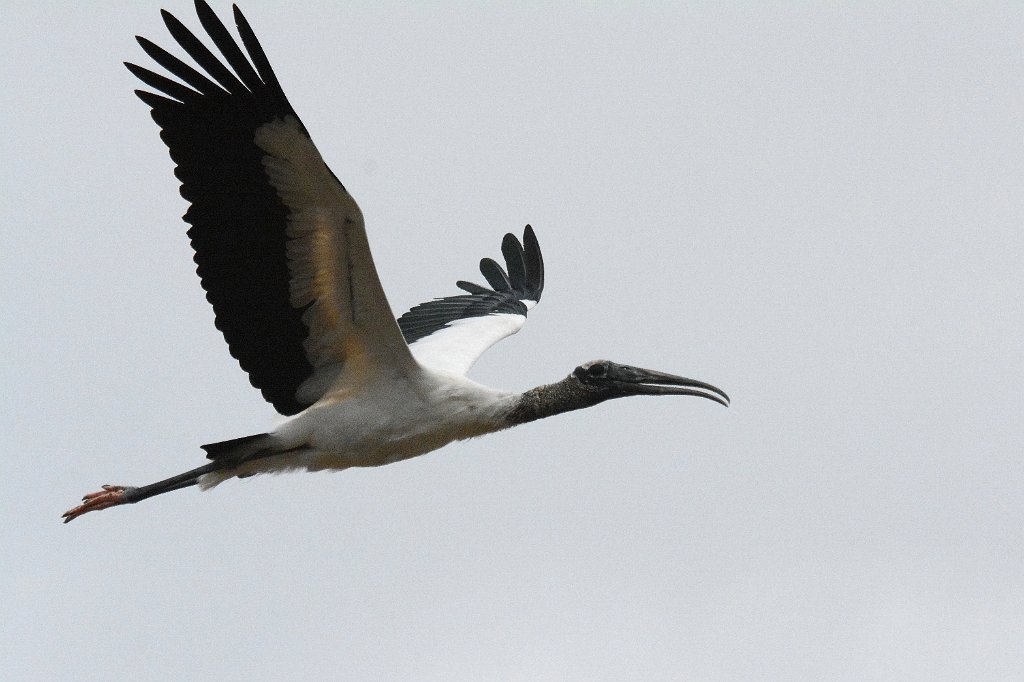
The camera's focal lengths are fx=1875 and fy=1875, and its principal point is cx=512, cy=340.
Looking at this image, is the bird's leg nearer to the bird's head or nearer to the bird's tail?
the bird's tail

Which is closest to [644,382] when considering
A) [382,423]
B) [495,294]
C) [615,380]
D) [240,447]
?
[615,380]

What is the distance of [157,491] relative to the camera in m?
11.2

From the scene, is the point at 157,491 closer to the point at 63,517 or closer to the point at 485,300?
the point at 63,517

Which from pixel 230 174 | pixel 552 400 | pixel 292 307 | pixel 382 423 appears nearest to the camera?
pixel 230 174

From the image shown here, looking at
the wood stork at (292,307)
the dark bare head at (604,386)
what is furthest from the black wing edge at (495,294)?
the dark bare head at (604,386)

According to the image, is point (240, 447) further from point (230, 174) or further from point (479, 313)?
point (479, 313)

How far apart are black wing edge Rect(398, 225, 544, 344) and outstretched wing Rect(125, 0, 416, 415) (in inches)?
103

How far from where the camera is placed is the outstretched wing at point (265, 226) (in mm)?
9945

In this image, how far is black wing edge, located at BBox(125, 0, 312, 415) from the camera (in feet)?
32.4

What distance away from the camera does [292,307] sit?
10.8m

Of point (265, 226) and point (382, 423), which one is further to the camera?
point (382, 423)

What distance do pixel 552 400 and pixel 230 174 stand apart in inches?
98.7

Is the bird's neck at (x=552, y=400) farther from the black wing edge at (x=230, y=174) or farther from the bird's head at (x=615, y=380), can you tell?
the black wing edge at (x=230, y=174)

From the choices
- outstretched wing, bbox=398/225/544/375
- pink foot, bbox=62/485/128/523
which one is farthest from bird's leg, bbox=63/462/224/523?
outstretched wing, bbox=398/225/544/375
